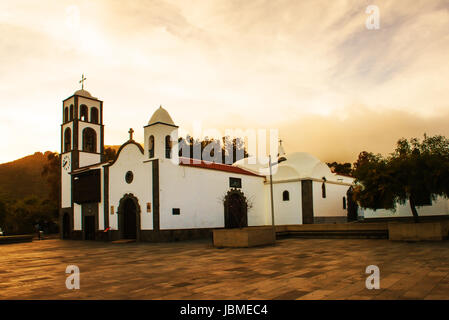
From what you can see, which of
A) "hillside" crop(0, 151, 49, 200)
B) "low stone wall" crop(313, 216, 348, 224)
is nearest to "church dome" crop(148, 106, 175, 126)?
"low stone wall" crop(313, 216, 348, 224)

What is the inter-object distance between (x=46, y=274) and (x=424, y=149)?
1661cm

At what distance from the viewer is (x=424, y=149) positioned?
1759 centimetres

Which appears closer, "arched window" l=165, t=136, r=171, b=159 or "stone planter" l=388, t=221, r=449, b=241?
"stone planter" l=388, t=221, r=449, b=241

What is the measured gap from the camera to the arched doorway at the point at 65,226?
3097 centimetres

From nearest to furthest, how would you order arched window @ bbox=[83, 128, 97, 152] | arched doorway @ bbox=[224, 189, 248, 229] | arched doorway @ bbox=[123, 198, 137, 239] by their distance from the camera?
arched doorway @ bbox=[123, 198, 137, 239]
arched doorway @ bbox=[224, 189, 248, 229]
arched window @ bbox=[83, 128, 97, 152]

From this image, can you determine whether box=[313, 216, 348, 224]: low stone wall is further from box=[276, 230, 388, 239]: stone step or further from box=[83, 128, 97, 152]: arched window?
box=[83, 128, 97, 152]: arched window

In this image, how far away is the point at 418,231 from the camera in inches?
670

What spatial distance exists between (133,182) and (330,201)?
654 inches

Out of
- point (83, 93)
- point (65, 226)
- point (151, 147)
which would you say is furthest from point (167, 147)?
point (65, 226)

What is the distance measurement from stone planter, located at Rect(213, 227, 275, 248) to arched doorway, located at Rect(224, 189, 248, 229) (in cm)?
875

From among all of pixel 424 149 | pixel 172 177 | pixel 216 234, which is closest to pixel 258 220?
pixel 172 177

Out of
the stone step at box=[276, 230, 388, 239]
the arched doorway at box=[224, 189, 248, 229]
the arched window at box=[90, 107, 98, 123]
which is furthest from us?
the arched window at box=[90, 107, 98, 123]

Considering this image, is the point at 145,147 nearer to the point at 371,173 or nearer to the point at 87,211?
the point at 87,211

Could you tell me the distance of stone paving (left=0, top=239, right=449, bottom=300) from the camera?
7.30 metres
